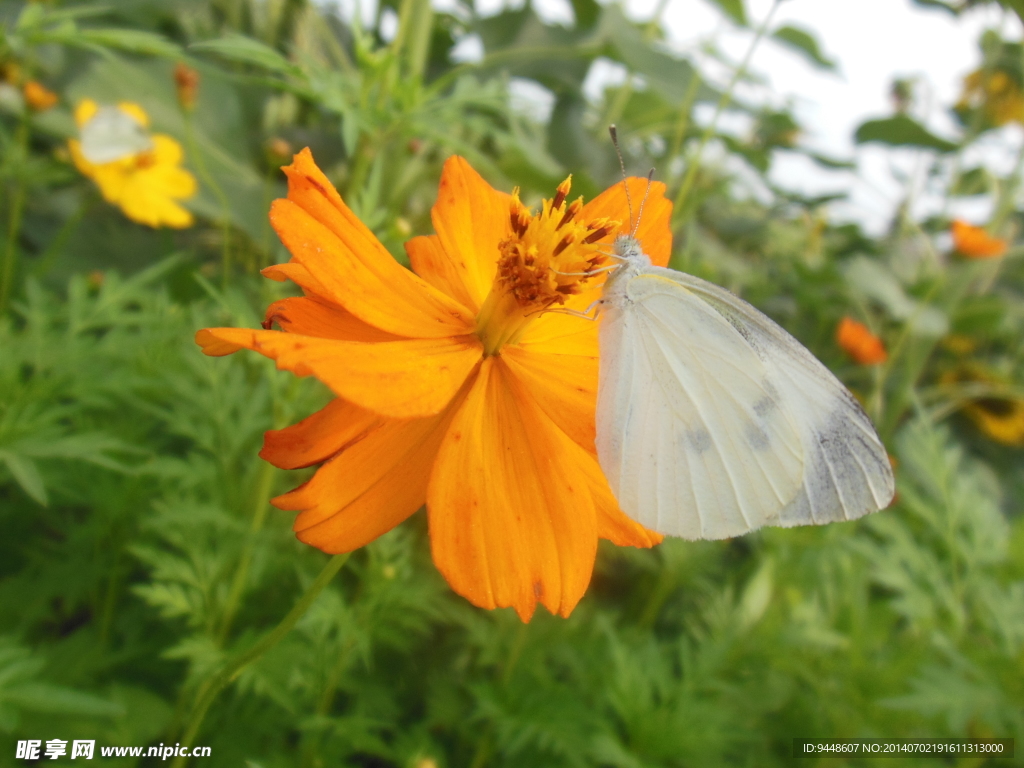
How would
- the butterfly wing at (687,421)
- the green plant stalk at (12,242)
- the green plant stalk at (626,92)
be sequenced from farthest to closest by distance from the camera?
the green plant stalk at (626,92) < the green plant stalk at (12,242) < the butterfly wing at (687,421)

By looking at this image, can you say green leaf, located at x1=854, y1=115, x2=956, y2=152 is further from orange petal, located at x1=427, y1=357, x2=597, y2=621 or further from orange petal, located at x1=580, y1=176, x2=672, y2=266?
orange petal, located at x1=427, y1=357, x2=597, y2=621

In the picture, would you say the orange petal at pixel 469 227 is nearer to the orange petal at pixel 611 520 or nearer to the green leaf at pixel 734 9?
the orange petal at pixel 611 520

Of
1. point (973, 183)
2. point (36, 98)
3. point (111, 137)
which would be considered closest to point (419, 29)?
point (111, 137)

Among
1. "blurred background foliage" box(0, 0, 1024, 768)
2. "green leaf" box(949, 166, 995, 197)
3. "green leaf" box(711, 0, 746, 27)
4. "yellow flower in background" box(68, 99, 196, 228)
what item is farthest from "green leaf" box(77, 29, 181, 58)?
"green leaf" box(949, 166, 995, 197)

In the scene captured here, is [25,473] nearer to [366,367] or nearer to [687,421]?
[366,367]

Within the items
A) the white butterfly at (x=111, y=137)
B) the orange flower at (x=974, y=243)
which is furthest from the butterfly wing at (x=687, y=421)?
the orange flower at (x=974, y=243)
